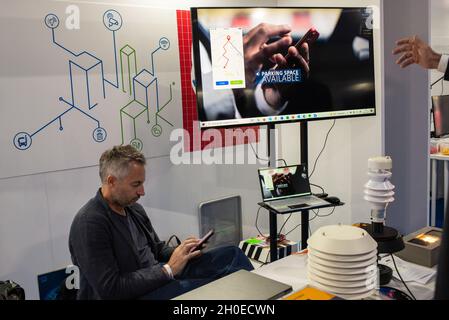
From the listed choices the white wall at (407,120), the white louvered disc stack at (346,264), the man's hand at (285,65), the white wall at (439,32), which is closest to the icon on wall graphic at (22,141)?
the man's hand at (285,65)

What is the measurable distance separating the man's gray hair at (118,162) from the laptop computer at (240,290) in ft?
2.89

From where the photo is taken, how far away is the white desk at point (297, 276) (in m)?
1.45

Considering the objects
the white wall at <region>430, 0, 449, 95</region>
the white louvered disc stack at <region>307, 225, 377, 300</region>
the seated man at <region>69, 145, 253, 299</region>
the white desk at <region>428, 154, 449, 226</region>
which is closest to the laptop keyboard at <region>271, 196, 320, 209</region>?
the seated man at <region>69, 145, 253, 299</region>

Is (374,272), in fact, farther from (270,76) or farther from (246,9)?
(246,9)

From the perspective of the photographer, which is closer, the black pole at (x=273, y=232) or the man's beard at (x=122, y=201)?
the man's beard at (x=122, y=201)

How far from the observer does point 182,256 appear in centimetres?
212

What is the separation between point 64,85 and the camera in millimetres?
→ 2615

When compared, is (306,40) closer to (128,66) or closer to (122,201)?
(128,66)

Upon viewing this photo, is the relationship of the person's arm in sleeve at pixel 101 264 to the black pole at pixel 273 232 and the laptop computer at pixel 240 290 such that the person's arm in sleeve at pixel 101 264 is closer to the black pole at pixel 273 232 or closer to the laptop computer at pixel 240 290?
the laptop computer at pixel 240 290

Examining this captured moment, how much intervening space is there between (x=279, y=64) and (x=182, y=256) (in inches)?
53.9

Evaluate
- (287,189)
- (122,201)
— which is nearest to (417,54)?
(287,189)

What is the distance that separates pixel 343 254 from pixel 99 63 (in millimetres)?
2083

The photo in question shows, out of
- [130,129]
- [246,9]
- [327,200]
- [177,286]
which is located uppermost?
[246,9]
